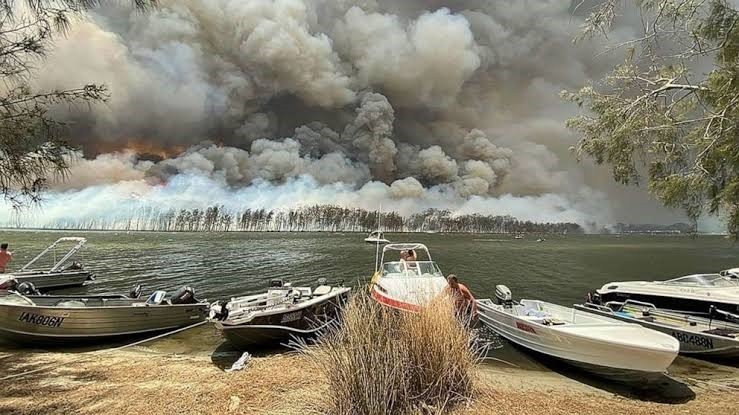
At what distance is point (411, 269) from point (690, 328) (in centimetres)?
824

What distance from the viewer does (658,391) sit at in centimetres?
835

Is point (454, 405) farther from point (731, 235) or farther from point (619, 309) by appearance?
point (619, 309)

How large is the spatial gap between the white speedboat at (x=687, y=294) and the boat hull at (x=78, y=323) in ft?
51.7

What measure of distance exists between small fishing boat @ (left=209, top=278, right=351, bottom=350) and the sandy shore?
74cm

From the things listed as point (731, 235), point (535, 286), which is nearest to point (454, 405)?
point (731, 235)

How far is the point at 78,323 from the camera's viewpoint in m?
11.4

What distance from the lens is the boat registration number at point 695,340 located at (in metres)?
10.6

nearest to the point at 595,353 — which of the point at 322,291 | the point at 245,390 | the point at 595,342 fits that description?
the point at 595,342

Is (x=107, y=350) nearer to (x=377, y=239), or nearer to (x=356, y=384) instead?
(x=356, y=384)

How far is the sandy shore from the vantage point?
6.16 m

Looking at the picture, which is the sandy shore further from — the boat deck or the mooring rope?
the boat deck

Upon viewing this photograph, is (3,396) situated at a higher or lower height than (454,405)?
lower

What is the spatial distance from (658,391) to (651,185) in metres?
4.52

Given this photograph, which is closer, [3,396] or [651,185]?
[3,396]
